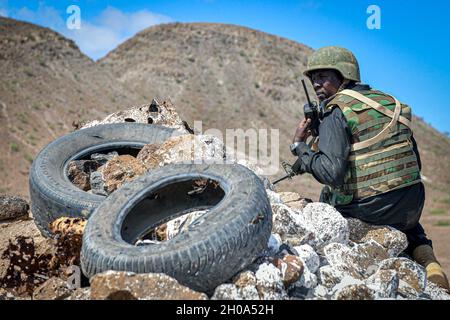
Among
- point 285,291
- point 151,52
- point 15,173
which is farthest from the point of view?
point 151,52

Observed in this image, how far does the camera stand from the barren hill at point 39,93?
2247cm

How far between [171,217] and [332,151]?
1357 mm

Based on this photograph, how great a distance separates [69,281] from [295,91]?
40694mm

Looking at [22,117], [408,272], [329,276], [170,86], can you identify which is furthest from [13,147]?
[408,272]

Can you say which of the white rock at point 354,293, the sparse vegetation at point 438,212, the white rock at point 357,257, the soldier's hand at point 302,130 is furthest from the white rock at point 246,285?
the sparse vegetation at point 438,212

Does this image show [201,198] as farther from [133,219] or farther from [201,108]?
[201,108]

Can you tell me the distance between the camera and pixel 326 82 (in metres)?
4.65

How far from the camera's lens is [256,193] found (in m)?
3.50

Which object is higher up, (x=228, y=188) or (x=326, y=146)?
(x=326, y=146)

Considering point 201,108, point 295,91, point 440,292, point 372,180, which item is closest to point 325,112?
point 372,180

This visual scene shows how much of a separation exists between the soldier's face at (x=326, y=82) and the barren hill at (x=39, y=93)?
16.0 meters

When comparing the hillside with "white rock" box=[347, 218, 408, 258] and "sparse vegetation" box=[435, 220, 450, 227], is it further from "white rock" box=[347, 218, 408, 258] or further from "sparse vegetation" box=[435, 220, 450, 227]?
"white rock" box=[347, 218, 408, 258]

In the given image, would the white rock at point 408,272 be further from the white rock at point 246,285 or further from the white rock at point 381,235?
the white rock at point 246,285

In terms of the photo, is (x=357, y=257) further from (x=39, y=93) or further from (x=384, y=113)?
(x=39, y=93)
